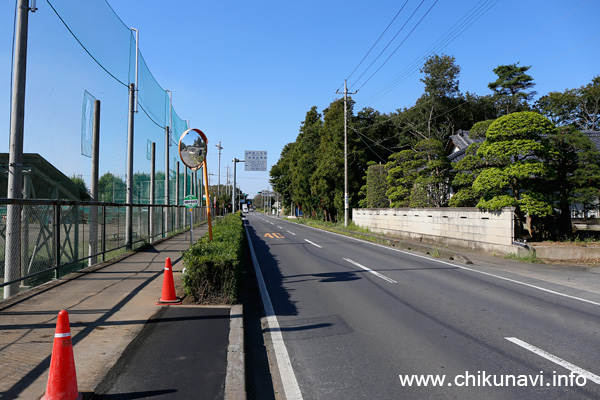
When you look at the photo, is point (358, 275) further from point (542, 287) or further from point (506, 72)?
point (506, 72)

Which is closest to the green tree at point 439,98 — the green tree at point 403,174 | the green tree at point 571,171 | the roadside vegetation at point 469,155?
the roadside vegetation at point 469,155

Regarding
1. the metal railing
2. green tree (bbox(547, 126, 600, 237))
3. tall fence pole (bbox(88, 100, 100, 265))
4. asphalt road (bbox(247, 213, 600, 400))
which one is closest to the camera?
asphalt road (bbox(247, 213, 600, 400))

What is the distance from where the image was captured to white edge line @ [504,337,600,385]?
420cm

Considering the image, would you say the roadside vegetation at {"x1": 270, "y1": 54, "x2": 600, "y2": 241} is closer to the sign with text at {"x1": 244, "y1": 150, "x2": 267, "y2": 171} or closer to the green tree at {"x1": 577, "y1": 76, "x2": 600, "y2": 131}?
the green tree at {"x1": 577, "y1": 76, "x2": 600, "y2": 131}

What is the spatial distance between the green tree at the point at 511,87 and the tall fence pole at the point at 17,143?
45.6m

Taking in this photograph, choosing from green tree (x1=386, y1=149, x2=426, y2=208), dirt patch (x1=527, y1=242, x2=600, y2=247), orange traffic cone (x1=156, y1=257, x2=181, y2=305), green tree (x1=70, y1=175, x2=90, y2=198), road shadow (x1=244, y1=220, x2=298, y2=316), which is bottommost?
road shadow (x1=244, y1=220, x2=298, y2=316)

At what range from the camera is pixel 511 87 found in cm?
4591

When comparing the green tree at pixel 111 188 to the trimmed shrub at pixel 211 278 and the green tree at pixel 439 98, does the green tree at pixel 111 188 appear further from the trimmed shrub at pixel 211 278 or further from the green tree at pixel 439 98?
the green tree at pixel 439 98

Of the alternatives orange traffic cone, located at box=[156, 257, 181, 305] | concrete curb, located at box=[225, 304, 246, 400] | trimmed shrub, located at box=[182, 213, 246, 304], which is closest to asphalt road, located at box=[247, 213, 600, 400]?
concrete curb, located at box=[225, 304, 246, 400]

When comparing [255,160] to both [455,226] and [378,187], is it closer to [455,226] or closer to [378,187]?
[378,187]

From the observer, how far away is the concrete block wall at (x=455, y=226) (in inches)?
573

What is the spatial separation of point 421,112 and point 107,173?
123 ft

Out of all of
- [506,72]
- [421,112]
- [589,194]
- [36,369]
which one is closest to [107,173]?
[36,369]

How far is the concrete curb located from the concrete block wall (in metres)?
11.7
